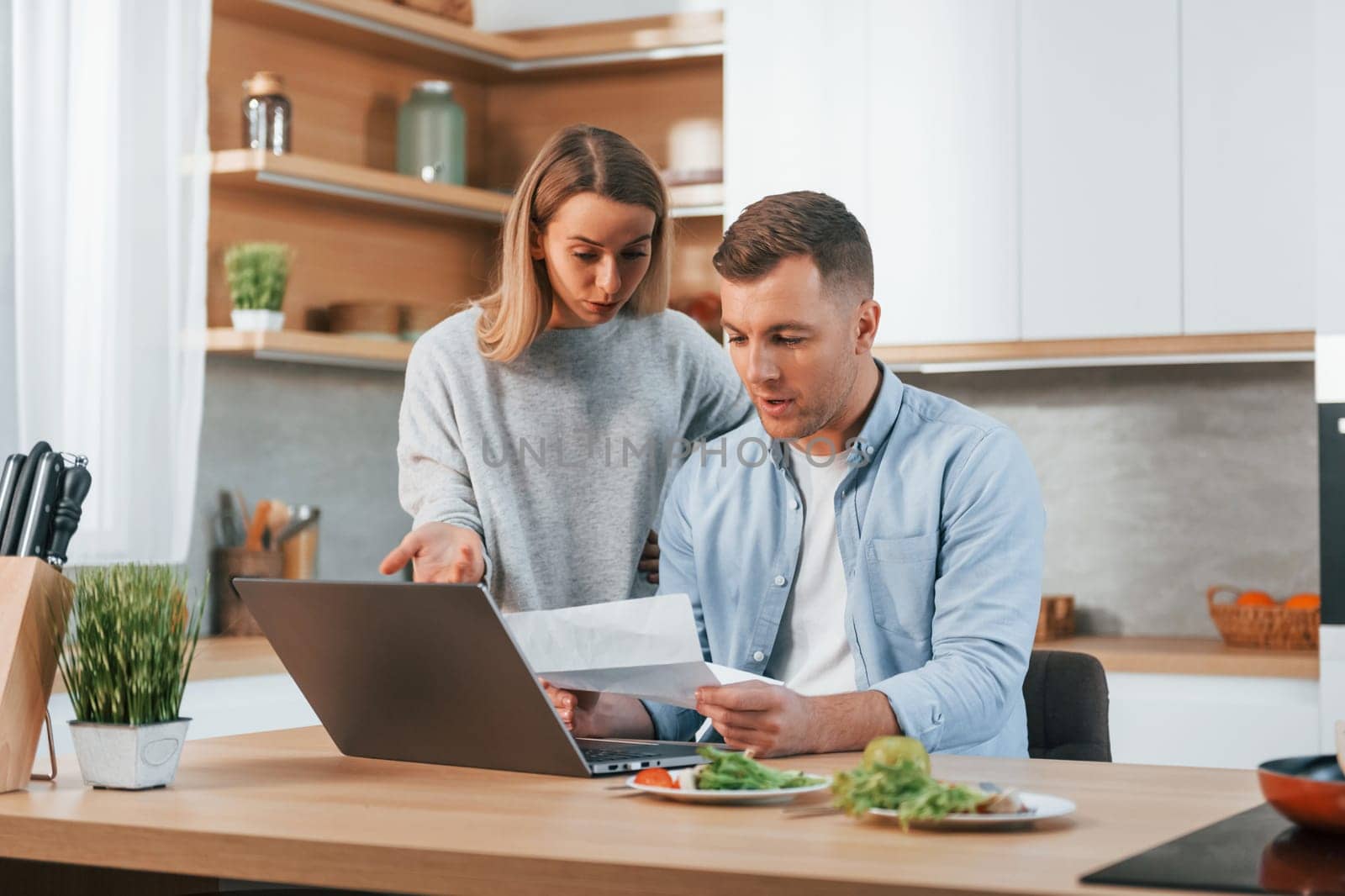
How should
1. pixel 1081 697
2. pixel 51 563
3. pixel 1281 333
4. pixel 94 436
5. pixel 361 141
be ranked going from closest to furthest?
pixel 51 563
pixel 1081 697
pixel 94 436
pixel 1281 333
pixel 361 141

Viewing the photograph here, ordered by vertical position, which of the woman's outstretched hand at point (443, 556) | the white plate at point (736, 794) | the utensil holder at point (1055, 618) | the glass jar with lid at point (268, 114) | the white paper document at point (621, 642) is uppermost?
the glass jar with lid at point (268, 114)

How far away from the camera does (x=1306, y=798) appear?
114cm

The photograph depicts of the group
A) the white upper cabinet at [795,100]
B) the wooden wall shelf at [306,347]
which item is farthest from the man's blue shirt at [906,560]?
the white upper cabinet at [795,100]

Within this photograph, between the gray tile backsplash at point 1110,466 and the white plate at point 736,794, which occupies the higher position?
the gray tile backsplash at point 1110,466

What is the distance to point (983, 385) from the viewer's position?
14.1 feet

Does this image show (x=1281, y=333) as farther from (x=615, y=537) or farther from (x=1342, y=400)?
(x=615, y=537)

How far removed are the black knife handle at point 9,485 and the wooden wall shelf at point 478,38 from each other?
2.44 metres

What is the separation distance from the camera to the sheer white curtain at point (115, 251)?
3.20 meters

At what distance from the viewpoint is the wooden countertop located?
11.2 feet

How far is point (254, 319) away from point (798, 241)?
2.01 meters

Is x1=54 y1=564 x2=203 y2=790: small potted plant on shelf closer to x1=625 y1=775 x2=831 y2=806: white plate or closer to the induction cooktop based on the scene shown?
x1=625 y1=775 x2=831 y2=806: white plate

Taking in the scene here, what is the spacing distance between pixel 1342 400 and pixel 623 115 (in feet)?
6.61

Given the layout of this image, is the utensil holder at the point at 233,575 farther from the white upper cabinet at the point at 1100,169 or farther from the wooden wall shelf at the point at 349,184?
the white upper cabinet at the point at 1100,169

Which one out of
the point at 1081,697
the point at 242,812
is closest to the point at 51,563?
the point at 242,812
